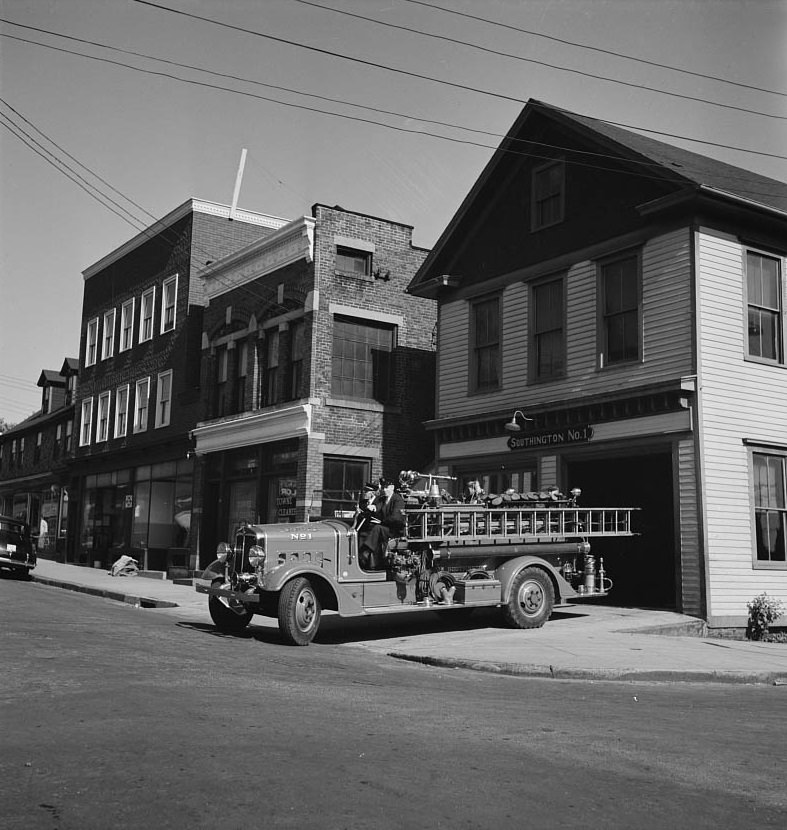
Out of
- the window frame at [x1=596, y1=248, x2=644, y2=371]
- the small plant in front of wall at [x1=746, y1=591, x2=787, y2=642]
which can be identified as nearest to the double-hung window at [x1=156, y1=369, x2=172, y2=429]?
the window frame at [x1=596, y1=248, x2=644, y2=371]

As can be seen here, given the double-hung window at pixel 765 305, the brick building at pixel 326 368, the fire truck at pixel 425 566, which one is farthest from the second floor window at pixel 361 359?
the double-hung window at pixel 765 305

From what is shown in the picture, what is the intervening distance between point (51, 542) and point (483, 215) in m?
29.4

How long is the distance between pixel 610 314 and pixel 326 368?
8102 millimetres

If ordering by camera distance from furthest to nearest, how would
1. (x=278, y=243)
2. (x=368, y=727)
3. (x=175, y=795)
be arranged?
(x=278, y=243), (x=368, y=727), (x=175, y=795)

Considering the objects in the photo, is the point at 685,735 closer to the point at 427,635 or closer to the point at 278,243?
the point at 427,635

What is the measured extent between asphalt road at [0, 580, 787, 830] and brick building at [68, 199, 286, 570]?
789 inches

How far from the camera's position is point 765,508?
16766 millimetres

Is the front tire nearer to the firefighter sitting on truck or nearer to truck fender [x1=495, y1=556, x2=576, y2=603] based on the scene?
the firefighter sitting on truck

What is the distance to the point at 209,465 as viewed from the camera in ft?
93.4

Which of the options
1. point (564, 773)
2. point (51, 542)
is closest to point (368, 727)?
point (564, 773)

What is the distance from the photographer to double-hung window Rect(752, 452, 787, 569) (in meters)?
16.7

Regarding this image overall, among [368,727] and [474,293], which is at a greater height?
[474,293]

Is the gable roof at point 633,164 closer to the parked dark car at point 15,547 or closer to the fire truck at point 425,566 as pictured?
the fire truck at point 425,566

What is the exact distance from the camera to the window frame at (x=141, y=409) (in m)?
33.2
